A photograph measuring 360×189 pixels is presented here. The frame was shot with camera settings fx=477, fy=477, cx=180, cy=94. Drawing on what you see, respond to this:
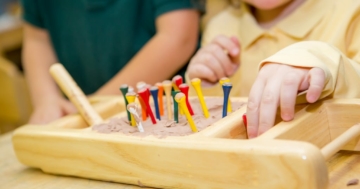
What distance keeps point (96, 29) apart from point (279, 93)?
A: 2.01ft

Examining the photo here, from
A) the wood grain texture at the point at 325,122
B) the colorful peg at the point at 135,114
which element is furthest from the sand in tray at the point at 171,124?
the wood grain texture at the point at 325,122

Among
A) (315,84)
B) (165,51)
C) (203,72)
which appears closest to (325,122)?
(315,84)

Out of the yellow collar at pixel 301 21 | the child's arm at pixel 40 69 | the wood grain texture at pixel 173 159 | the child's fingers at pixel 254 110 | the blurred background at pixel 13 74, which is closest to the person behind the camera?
the wood grain texture at pixel 173 159

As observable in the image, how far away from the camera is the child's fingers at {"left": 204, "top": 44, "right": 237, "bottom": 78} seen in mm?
825

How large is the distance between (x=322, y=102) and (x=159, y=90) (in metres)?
0.24

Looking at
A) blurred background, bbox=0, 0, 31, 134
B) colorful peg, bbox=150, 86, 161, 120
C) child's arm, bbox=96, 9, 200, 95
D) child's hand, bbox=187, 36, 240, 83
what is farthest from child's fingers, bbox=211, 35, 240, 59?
blurred background, bbox=0, 0, 31, 134

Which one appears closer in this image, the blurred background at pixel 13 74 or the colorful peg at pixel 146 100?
the colorful peg at pixel 146 100

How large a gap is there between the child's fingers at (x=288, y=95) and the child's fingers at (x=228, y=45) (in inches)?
12.3

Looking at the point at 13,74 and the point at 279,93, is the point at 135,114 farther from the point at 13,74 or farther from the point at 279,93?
the point at 13,74

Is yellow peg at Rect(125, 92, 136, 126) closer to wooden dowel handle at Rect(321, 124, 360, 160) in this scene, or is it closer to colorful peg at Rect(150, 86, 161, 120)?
colorful peg at Rect(150, 86, 161, 120)

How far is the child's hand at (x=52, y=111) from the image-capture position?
922 mm

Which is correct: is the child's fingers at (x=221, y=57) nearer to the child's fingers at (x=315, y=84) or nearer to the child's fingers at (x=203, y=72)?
the child's fingers at (x=203, y=72)

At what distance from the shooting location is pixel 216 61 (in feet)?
2.67

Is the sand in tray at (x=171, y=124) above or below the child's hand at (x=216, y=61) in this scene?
below
